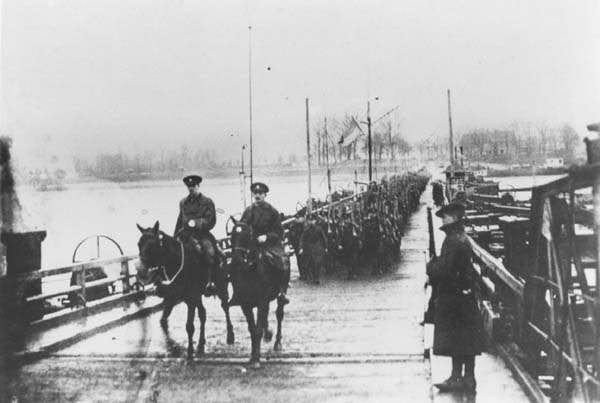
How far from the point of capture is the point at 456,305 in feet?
21.4

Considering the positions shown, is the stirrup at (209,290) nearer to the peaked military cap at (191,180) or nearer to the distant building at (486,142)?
the peaked military cap at (191,180)

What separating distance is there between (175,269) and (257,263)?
106 cm

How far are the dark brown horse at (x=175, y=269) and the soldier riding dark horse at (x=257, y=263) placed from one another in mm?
532

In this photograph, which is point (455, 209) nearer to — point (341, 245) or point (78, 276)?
point (78, 276)

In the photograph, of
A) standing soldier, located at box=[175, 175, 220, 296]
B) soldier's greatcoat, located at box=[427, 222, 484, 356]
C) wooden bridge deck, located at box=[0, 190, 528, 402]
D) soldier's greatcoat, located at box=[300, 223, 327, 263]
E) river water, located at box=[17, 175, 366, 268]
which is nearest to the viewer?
soldier's greatcoat, located at box=[427, 222, 484, 356]

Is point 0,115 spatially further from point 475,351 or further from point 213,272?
point 475,351

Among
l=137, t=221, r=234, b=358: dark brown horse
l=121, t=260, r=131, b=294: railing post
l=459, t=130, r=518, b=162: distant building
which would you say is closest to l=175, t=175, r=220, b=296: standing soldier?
l=137, t=221, r=234, b=358: dark brown horse

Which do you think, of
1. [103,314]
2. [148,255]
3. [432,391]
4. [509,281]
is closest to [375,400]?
[432,391]

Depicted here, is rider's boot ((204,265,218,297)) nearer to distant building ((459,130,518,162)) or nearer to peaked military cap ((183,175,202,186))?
peaked military cap ((183,175,202,186))

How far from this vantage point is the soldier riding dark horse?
8.53 m

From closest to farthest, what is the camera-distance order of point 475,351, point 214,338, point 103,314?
point 475,351
point 214,338
point 103,314

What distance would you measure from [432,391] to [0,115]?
22.8ft

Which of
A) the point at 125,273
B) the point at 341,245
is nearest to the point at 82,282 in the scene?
the point at 125,273

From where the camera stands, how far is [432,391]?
689cm
